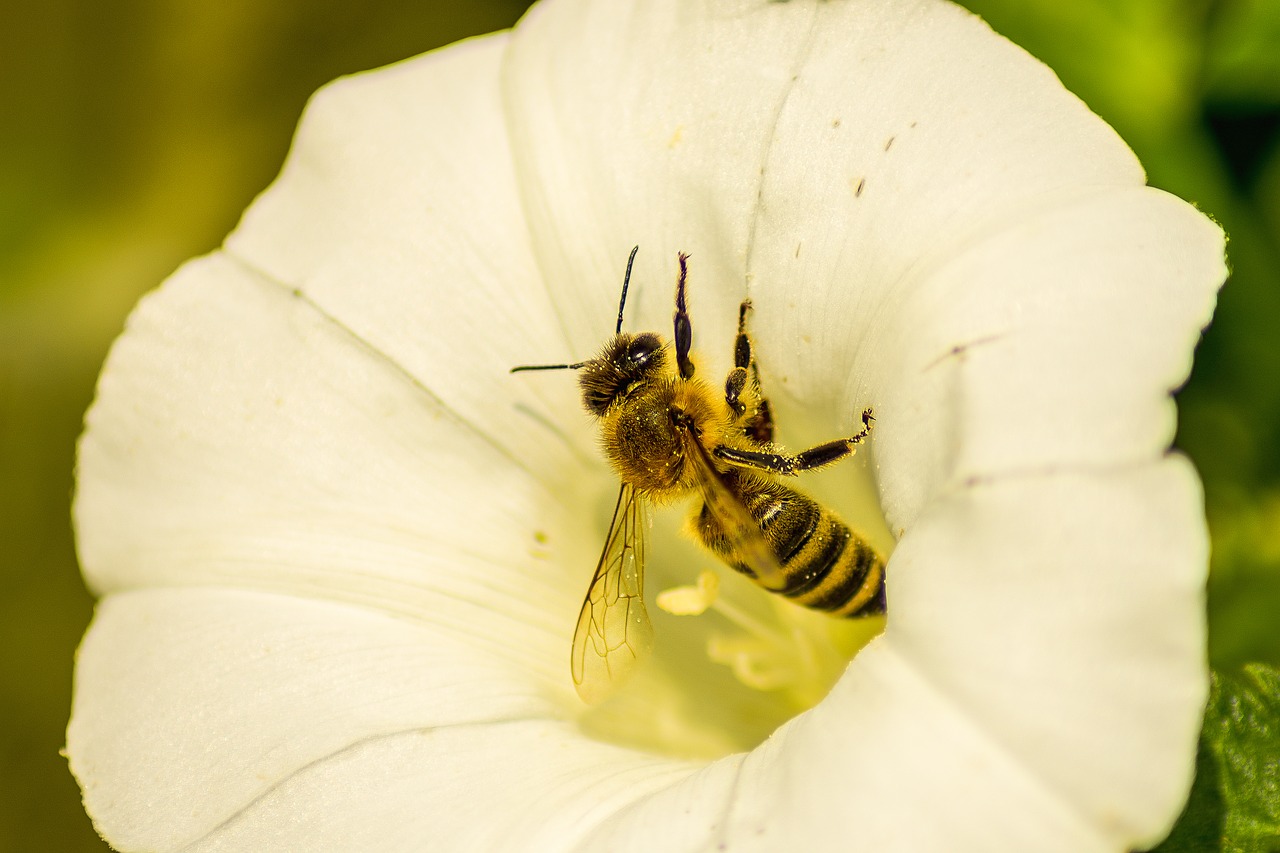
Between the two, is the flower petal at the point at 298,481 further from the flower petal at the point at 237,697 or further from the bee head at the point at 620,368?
the bee head at the point at 620,368

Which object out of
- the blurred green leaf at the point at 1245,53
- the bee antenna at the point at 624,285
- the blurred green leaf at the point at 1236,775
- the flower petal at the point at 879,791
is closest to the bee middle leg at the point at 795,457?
the bee antenna at the point at 624,285

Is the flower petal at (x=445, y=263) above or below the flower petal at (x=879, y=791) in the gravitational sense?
above

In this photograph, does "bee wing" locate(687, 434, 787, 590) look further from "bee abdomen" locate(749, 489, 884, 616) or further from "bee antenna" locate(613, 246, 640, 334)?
"bee antenna" locate(613, 246, 640, 334)

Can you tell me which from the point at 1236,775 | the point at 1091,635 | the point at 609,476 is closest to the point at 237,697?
the point at 609,476

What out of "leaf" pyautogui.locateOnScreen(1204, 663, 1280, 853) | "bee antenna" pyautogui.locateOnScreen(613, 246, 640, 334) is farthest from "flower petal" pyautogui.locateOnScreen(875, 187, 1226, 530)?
"leaf" pyautogui.locateOnScreen(1204, 663, 1280, 853)

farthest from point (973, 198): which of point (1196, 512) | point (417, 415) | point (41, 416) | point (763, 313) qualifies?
point (41, 416)

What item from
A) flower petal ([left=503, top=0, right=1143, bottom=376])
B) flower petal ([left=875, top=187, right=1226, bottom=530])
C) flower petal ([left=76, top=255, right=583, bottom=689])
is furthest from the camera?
flower petal ([left=76, top=255, right=583, bottom=689])

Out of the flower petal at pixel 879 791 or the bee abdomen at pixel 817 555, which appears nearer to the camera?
the flower petal at pixel 879 791

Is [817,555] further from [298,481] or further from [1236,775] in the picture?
[298,481]
